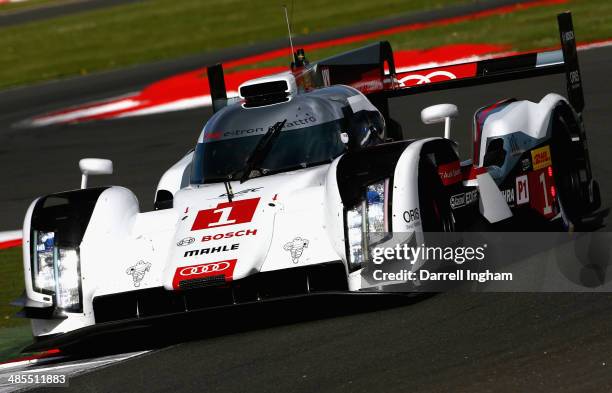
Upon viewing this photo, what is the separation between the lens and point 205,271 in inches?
272

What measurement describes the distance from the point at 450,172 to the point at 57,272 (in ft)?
8.14

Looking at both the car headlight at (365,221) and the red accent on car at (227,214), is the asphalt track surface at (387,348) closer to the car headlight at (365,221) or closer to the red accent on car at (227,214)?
the car headlight at (365,221)

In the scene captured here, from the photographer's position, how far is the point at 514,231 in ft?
26.8

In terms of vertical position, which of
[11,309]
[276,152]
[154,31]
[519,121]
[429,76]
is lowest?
[11,309]

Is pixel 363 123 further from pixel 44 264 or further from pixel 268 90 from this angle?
pixel 44 264

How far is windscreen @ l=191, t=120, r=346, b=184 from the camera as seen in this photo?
320 inches

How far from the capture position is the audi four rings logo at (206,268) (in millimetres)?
6906

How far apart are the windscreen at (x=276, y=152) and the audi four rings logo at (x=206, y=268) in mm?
1310

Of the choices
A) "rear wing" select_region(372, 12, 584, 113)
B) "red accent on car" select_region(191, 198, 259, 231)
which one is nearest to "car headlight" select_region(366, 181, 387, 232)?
"red accent on car" select_region(191, 198, 259, 231)

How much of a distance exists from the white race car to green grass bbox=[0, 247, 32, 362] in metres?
0.67

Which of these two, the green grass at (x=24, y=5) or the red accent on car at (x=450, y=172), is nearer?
the red accent on car at (x=450, y=172)

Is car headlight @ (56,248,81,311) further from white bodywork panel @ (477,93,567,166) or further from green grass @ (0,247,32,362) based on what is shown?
white bodywork panel @ (477,93,567,166)

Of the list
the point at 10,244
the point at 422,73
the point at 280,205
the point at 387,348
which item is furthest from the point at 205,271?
the point at 10,244

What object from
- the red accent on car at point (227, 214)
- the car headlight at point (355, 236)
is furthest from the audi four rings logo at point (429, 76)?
the car headlight at point (355, 236)
